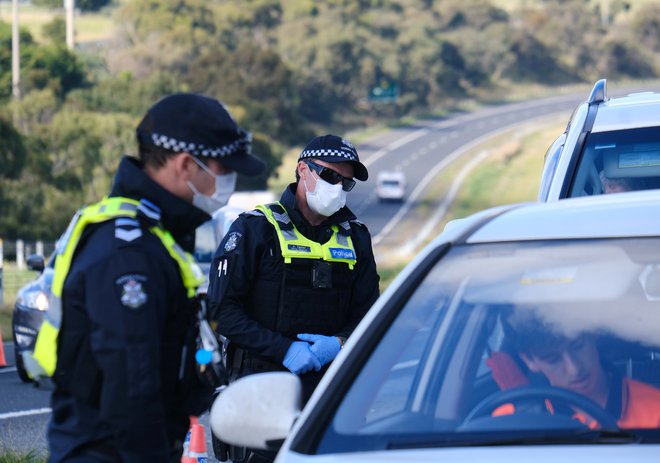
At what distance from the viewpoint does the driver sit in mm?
3504

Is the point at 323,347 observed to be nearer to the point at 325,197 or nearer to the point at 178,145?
the point at 325,197

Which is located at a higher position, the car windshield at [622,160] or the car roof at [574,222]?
the car roof at [574,222]

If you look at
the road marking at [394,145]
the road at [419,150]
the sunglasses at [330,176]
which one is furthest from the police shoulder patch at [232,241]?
the road marking at [394,145]

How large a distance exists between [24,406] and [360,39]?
306ft

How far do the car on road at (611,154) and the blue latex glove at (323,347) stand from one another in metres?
1.43

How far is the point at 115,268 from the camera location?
329 cm

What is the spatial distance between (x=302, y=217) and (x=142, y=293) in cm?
220

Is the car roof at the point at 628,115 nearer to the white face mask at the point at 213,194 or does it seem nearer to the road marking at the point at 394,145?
the white face mask at the point at 213,194

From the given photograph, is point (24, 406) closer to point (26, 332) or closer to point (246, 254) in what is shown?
point (26, 332)

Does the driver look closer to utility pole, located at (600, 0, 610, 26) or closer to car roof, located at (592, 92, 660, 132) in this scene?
car roof, located at (592, 92, 660, 132)

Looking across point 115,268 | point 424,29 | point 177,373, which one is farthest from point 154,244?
point 424,29

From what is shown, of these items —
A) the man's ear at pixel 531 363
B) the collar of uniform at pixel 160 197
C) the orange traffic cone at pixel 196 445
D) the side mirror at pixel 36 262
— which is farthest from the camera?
the side mirror at pixel 36 262

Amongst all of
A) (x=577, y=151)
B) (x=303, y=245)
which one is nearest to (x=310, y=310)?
(x=303, y=245)

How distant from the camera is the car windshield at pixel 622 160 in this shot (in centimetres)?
630
